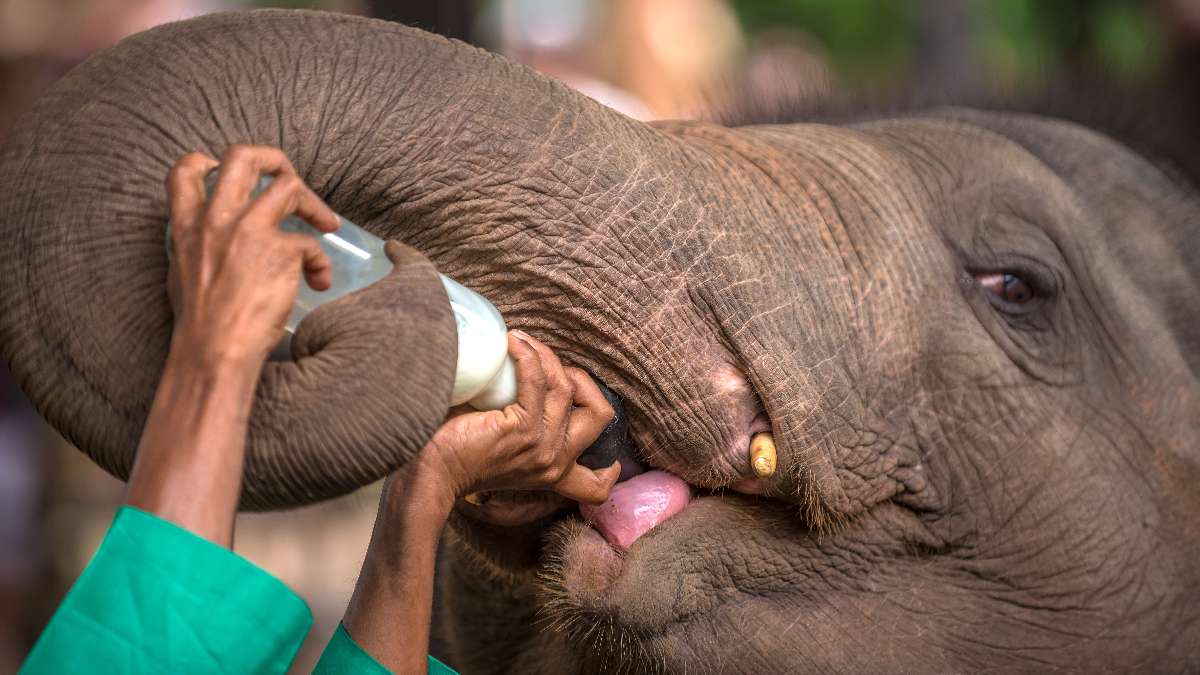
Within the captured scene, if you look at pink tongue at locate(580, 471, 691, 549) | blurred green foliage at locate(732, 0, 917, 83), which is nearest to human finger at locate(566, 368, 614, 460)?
pink tongue at locate(580, 471, 691, 549)

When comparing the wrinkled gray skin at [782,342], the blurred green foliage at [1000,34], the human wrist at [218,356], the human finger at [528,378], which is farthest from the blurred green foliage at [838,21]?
the human wrist at [218,356]

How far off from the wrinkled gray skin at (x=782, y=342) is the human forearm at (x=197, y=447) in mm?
185

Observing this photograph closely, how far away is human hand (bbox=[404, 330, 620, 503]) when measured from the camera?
1.98 m

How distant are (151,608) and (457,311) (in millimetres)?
518

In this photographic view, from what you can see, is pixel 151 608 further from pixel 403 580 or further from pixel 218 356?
pixel 403 580

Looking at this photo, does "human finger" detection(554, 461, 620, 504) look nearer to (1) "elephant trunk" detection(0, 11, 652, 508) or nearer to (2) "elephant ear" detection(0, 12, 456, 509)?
(1) "elephant trunk" detection(0, 11, 652, 508)

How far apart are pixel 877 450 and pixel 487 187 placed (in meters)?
0.80

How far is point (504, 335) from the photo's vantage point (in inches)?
77.2

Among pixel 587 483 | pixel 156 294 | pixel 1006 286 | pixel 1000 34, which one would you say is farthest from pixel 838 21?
pixel 156 294

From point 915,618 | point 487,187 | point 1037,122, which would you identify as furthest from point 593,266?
point 1037,122

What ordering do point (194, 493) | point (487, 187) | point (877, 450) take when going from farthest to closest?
point (877, 450) → point (487, 187) → point (194, 493)

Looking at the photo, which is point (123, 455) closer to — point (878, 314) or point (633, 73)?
point (878, 314)

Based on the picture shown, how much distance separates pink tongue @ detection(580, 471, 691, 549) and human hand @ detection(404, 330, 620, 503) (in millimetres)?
195

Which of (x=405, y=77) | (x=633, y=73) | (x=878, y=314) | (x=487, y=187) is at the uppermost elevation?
(x=405, y=77)
